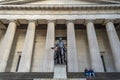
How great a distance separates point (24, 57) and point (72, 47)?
21.0 ft

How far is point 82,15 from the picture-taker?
92.5ft

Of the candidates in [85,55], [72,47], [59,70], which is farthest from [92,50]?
[59,70]

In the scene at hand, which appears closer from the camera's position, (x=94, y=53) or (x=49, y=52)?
(x=94, y=53)

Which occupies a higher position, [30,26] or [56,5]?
[56,5]

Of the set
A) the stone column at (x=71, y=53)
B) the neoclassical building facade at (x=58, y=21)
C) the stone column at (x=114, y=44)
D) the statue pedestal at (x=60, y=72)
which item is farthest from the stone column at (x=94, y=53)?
the statue pedestal at (x=60, y=72)

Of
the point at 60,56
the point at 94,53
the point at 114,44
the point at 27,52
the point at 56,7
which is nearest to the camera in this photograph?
the point at 60,56

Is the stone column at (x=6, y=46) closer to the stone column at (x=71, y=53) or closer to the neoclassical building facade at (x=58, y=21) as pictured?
the neoclassical building facade at (x=58, y=21)

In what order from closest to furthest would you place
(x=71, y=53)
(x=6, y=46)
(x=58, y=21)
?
(x=71, y=53)
(x=6, y=46)
(x=58, y=21)

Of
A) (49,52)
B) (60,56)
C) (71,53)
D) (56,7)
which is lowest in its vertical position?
(60,56)

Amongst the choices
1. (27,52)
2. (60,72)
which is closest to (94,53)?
(27,52)

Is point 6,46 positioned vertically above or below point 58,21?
below

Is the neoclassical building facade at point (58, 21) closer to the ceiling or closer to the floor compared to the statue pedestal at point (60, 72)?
closer to the ceiling

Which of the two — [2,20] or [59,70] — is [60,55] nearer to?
[59,70]

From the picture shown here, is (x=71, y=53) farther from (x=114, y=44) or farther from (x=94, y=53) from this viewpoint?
(x=114, y=44)
